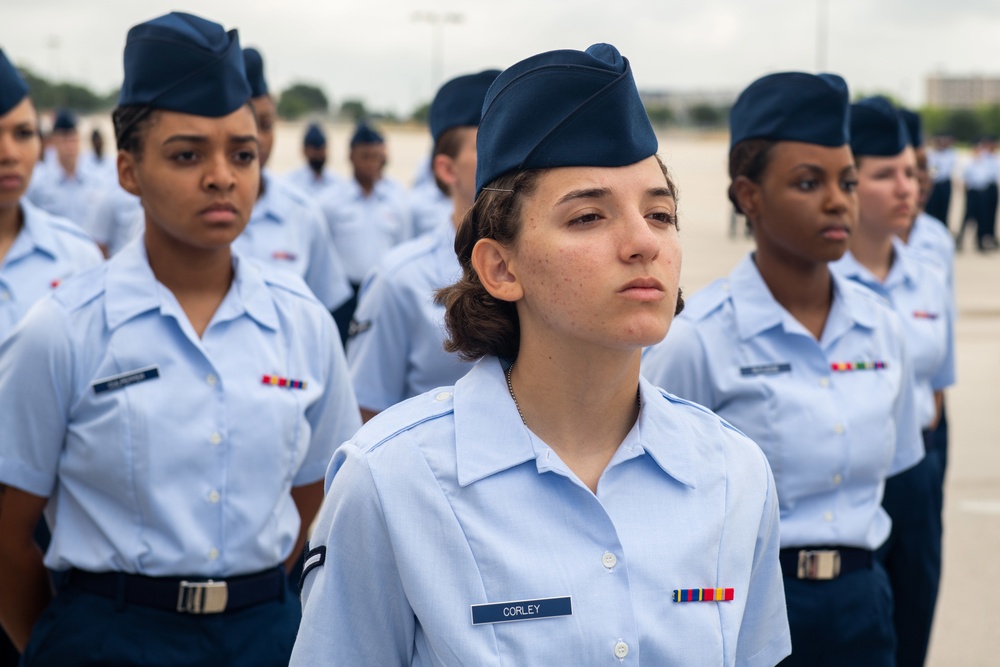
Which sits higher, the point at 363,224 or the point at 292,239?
the point at 292,239

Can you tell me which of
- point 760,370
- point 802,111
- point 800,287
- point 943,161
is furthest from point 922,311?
point 943,161

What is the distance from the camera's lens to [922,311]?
4.91 m

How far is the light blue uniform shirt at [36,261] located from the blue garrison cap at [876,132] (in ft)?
9.69

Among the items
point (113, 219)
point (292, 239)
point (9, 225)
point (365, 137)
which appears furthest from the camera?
point (365, 137)

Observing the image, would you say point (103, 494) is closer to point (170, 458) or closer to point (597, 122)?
point (170, 458)

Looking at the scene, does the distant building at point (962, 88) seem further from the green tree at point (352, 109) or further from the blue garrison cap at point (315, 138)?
the blue garrison cap at point (315, 138)

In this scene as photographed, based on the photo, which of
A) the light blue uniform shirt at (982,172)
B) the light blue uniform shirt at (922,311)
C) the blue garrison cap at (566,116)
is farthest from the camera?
the light blue uniform shirt at (982,172)

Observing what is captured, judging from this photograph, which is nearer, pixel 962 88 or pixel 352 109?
pixel 352 109

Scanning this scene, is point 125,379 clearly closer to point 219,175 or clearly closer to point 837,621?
point 219,175

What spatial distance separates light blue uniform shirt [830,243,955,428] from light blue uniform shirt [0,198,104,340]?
9.43ft

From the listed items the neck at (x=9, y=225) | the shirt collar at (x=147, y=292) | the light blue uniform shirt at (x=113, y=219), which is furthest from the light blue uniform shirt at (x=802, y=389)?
the light blue uniform shirt at (x=113, y=219)

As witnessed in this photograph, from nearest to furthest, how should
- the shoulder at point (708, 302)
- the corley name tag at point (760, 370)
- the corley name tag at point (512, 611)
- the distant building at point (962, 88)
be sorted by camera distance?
the corley name tag at point (512, 611), the corley name tag at point (760, 370), the shoulder at point (708, 302), the distant building at point (962, 88)

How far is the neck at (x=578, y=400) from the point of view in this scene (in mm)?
2018

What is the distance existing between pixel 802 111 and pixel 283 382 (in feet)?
5.24
